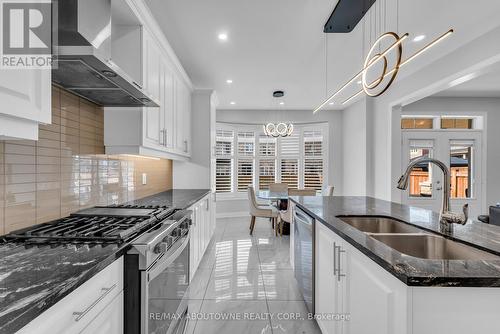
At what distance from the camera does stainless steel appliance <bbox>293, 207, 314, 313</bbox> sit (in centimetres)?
207

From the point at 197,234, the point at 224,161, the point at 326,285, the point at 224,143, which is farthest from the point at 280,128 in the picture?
the point at 326,285

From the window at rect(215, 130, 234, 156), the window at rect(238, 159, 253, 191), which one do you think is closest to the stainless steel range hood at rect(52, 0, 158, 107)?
the window at rect(215, 130, 234, 156)

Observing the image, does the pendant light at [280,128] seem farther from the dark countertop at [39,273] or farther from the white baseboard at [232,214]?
the dark countertop at [39,273]

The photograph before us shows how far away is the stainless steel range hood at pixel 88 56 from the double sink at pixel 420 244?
5.67 feet

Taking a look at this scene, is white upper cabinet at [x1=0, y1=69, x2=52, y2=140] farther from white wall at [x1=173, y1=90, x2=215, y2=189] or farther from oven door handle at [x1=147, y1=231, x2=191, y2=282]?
white wall at [x1=173, y1=90, x2=215, y2=189]

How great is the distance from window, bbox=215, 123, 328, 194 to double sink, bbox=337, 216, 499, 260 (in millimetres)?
4950

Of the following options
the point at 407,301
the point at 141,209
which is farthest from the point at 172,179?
the point at 407,301

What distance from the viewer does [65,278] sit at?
821 mm

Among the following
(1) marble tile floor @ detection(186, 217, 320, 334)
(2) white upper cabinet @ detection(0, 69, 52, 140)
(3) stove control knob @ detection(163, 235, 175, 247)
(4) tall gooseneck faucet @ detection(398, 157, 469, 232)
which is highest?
(2) white upper cabinet @ detection(0, 69, 52, 140)

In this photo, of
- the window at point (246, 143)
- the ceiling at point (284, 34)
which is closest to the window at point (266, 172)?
the window at point (246, 143)

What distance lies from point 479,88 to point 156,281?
21.0ft

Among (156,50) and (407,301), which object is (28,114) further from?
(156,50)

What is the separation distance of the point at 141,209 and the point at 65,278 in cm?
129

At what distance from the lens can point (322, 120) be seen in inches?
266
